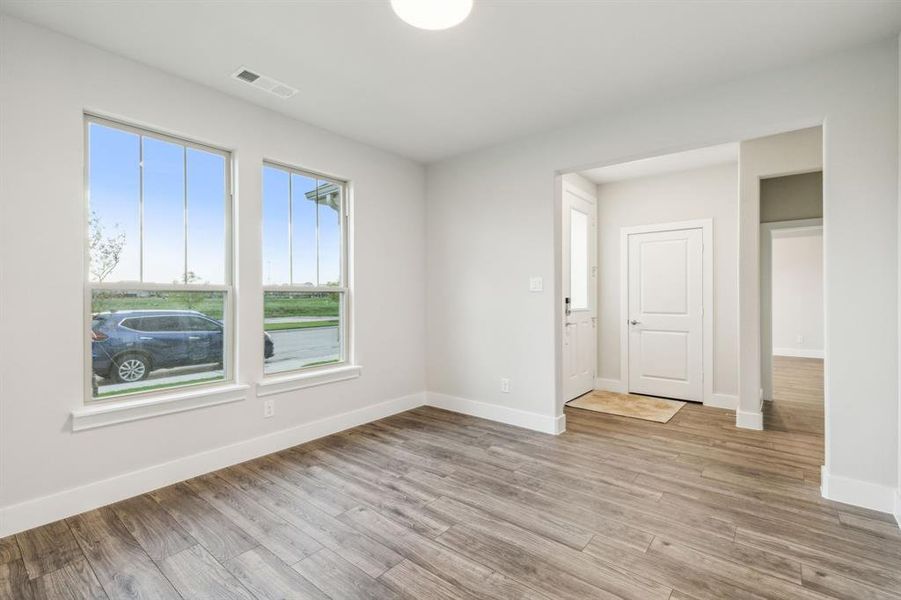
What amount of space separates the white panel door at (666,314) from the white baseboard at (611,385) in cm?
9

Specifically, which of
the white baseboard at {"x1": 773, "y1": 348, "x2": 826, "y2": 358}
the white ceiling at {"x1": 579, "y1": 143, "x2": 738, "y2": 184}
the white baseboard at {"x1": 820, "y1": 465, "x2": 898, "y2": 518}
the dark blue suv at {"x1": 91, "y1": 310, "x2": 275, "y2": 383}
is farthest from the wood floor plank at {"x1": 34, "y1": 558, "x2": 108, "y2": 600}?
the white baseboard at {"x1": 773, "y1": 348, "x2": 826, "y2": 358}

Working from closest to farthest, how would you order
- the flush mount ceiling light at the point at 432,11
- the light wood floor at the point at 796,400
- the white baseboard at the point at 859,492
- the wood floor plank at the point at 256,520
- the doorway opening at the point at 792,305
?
the flush mount ceiling light at the point at 432,11
the wood floor plank at the point at 256,520
the white baseboard at the point at 859,492
the light wood floor at the point at 796,400
the doorway opening at the point at 792,305

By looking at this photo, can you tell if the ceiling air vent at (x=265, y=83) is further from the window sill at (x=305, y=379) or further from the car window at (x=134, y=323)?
the window sill at (x=305, y=379)

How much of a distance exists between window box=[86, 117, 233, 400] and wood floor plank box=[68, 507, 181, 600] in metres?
0.72

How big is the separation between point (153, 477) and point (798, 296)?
11.0 metres

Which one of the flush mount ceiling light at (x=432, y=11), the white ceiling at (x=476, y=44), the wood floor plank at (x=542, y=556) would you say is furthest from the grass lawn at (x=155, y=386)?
the flush mount ceiling light at (x=432, y=11)

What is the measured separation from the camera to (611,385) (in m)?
5.44

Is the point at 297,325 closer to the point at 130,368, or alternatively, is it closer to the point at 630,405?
the point at 130,368

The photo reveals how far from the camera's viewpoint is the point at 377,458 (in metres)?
3.20

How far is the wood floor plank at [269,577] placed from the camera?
1736mm

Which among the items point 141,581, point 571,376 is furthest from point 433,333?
point 141,581

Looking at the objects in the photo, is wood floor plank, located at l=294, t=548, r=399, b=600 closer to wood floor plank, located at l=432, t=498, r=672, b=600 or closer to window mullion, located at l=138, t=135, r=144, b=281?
wood floor plank, located at l=432, t=498, r=672, b=600

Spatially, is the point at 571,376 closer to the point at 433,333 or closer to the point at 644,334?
the point at 644,334

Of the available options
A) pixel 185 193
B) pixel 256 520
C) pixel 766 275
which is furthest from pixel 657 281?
pixel 185 193
